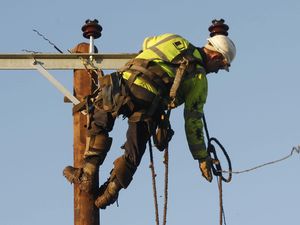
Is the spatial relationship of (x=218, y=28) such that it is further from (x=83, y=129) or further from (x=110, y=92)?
(x=83, y=129)

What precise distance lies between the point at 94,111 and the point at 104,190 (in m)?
0.67

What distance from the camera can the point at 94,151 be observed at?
787 cm

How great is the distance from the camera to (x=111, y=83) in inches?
306

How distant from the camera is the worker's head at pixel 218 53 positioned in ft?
26.8

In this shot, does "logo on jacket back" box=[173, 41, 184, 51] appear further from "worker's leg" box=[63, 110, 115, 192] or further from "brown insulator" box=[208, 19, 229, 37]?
"worker's leg" box=[63, 110, 115, 192]

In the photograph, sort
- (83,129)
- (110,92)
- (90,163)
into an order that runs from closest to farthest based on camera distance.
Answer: (110,92) → (90,163) → (83,129)

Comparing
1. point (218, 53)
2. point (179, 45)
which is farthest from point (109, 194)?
point (218, 53)

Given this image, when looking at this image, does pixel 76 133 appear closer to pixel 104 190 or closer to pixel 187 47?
pixel 104 190

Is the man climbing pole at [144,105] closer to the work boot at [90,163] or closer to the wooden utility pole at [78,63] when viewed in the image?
the work boot at [90,163]

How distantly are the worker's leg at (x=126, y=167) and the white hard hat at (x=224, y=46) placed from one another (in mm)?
974

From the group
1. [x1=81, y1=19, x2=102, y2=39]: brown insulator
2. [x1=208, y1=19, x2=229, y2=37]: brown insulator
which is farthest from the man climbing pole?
[x1=81, y1=19, x2=102, y2=39]: brown insulator

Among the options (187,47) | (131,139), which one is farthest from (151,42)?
(131,139)

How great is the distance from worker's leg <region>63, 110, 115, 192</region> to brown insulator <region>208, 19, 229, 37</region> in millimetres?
1267

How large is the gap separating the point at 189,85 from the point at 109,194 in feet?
3.77
